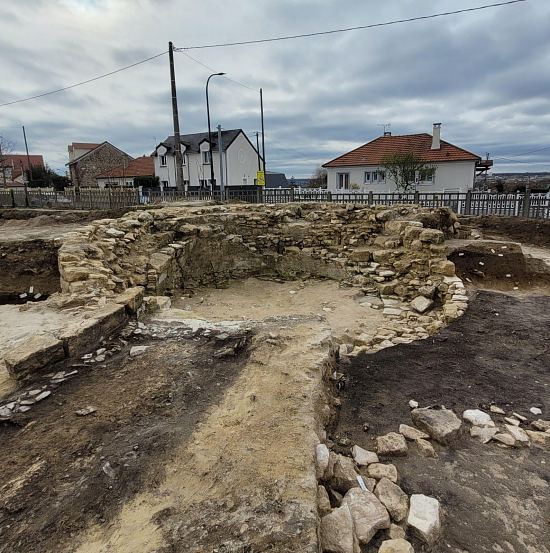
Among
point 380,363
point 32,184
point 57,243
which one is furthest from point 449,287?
point 32,184

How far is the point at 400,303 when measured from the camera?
835 centimetres

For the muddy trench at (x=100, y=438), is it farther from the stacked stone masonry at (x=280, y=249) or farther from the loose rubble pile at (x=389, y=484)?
the stacked stone masonry at (x=280, y=249)

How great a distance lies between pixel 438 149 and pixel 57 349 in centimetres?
2805

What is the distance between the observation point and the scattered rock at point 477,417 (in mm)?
3367

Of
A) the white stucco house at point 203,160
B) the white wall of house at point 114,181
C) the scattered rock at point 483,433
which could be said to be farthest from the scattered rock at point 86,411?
the white wall of house at point 114,181

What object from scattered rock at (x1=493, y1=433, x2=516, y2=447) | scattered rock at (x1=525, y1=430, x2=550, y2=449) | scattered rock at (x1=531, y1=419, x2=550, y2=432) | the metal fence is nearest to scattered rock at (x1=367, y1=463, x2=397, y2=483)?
scattered rock at (x1=493, y1=433, x2=516, y2=447)

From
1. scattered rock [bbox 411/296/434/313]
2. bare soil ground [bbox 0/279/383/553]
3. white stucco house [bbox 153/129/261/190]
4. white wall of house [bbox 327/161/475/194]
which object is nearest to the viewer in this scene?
bare soil ground [bbox 0/279/383/553]

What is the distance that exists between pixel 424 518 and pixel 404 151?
93.9ft

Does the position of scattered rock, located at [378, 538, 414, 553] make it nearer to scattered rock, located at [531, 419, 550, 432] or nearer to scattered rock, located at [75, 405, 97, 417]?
scattered rock, located at [531, 419, 550, 432]

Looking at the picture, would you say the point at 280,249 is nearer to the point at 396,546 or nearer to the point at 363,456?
the point at 363,456

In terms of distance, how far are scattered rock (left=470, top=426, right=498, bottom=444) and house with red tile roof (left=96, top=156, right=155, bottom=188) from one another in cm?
4409

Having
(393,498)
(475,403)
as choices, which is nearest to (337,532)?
(393,498)

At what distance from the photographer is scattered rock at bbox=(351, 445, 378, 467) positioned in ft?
9.27

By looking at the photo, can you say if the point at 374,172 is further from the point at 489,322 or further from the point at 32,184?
the point at 32,184
